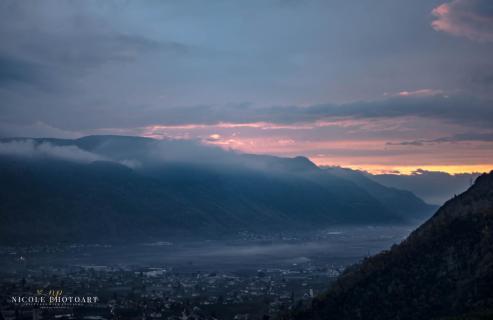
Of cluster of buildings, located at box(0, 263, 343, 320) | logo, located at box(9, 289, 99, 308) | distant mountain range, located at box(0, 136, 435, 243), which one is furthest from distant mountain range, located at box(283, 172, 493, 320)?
distant mountain range, located at box(0, 136, 435, 243)

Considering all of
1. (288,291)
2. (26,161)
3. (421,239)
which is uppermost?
(26,161)

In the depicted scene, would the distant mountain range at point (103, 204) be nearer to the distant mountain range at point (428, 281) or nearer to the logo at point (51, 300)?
the logo at point (51, 300)

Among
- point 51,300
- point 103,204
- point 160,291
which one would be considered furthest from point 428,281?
point 103,204

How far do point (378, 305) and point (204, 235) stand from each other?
337ft

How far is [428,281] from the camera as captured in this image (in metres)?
50.1

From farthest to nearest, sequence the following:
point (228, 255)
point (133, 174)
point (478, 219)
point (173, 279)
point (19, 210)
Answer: point (133, 174)
point (19, 210)
point (228, 255)
point (173, 279)
point (478, 219)

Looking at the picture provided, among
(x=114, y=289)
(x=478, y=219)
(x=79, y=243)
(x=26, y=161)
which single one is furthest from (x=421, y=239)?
(x=26, y=161)

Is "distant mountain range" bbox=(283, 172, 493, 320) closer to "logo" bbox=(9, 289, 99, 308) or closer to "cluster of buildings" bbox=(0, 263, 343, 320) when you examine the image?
"cluster of buildings" bbox=(0, 263, 343, 320)

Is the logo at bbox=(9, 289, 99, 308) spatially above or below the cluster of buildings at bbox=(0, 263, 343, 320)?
above

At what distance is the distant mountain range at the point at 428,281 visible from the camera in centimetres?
4638

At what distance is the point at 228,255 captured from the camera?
117m

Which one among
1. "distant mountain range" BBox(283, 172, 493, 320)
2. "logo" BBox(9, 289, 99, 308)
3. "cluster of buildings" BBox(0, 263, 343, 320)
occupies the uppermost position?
"distant mountain range" BBox(283, 172, 493, 320)

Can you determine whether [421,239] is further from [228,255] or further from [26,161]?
[26,161]

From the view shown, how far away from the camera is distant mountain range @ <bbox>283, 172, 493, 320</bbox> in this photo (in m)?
46.4
